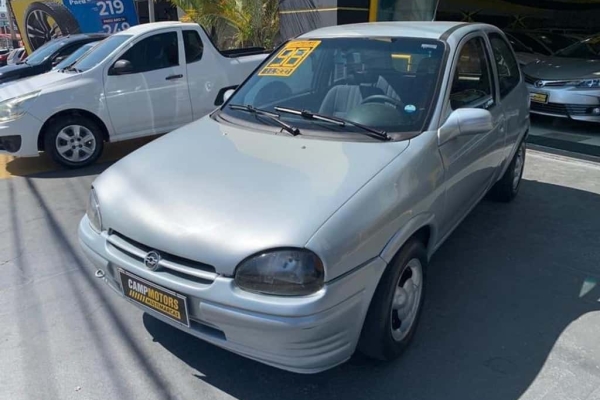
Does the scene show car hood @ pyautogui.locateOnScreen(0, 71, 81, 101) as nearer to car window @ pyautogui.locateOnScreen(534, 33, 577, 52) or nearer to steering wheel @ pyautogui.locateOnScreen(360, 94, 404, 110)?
steering wheel @ pyautogui.locateOnScreen(360, 94, 404, 110)

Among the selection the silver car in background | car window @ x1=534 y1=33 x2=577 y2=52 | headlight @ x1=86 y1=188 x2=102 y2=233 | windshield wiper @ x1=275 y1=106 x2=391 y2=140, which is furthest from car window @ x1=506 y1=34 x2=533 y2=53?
headlight @ x1=86 y1=188 x2=102 y2=233

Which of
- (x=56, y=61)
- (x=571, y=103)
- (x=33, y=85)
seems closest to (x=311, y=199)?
(x=33, y=85)

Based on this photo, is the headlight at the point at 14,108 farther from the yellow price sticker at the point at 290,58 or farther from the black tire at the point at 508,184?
the black tire at the point at 508,184

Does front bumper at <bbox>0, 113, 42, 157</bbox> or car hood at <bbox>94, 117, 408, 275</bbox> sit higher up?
car hood at <bbox>94, 117, 408, 275</bbox>

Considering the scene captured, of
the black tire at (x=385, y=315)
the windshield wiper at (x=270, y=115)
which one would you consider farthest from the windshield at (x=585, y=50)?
the black tire at (x=385, y=315)

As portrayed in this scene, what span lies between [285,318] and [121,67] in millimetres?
5077

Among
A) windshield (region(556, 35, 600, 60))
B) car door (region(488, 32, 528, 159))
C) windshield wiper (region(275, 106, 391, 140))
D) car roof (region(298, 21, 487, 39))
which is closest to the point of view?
windshield wiper (region(275, 106, 391, 140))

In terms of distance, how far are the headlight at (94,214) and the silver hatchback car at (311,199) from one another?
0.01 m

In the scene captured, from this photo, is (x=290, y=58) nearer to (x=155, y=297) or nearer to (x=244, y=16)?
(x=155, y=297)

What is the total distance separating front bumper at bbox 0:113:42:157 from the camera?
5.56m

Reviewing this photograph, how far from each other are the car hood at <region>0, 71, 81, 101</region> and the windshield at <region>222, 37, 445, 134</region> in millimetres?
3500

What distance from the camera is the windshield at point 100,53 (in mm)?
6137

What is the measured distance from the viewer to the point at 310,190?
7.23 feet

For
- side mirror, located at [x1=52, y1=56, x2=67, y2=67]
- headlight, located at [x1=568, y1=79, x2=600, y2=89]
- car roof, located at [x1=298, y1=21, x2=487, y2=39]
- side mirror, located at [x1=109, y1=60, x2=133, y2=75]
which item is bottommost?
headlight, located at [x1=568, y1=79, x2=600, y2=89]
